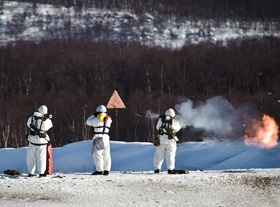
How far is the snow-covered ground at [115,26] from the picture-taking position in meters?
116

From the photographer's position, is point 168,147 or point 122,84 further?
point 122,84

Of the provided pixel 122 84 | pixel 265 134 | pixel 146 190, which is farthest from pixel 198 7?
pixel 146 190

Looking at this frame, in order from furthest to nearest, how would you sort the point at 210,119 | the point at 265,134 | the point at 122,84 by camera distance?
the point at 122,84 < the point at 210,119 < the point at 265,134

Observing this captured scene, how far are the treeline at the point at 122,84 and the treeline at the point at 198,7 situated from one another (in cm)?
5069

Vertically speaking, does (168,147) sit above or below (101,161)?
above

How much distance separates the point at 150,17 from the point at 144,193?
120 meters

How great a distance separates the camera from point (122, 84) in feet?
242

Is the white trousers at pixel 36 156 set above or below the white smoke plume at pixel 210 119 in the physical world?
below

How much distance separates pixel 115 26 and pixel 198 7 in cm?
2755

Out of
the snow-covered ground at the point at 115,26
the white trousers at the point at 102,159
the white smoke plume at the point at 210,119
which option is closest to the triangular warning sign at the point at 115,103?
the white smoke plume at the point at 210,119

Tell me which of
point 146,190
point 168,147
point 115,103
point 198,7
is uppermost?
point 198,7

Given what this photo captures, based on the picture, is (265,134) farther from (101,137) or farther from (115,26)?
(115,26)

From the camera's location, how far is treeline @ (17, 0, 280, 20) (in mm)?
137625

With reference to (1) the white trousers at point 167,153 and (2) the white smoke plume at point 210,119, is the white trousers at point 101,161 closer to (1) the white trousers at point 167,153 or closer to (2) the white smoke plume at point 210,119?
(1) the white trousers at point 167,153
